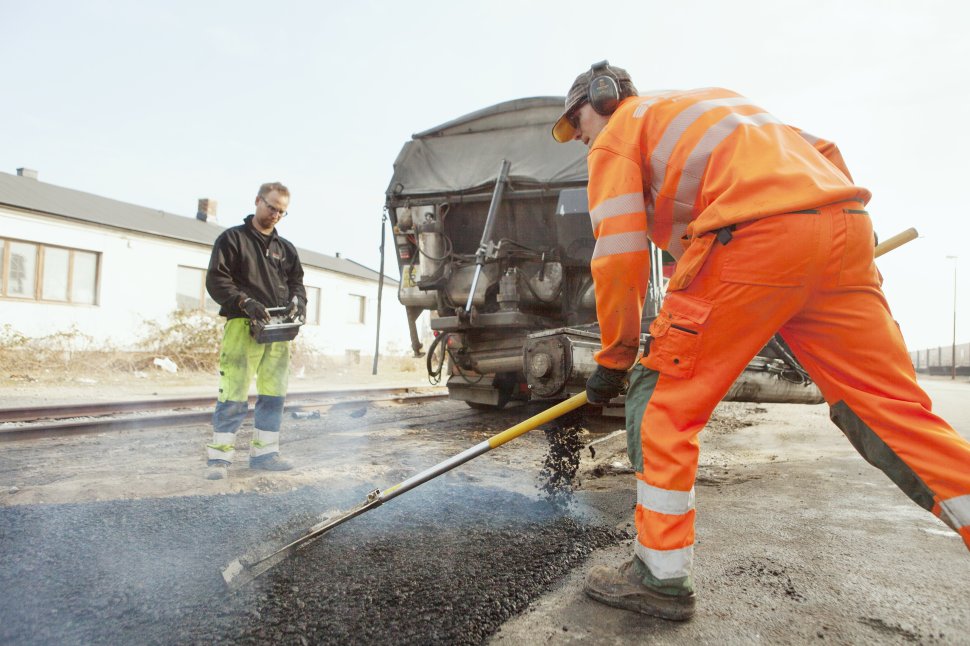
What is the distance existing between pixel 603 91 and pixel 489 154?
3164 mm

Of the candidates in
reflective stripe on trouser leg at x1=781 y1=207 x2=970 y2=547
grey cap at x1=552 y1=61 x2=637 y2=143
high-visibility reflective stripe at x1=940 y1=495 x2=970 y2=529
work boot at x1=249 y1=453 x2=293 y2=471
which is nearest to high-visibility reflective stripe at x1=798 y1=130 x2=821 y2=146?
reflective stripe on trouser leg at x1=781 y1=207 x2=970 y2=547

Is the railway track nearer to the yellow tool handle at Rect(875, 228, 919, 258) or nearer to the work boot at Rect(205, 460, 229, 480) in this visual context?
the work boot at Rect(205, 460, 229, 480)

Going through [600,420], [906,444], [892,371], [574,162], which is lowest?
[600,420]

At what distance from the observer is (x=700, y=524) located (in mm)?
2648

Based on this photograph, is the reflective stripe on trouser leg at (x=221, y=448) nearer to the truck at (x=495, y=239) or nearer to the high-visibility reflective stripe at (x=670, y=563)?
the truck at (x=495, y=239)

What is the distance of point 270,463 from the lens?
3719mm

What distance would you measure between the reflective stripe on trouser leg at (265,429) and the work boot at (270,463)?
Answer: 25 mm

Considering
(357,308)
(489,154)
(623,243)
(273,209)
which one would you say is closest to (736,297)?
(623,243)

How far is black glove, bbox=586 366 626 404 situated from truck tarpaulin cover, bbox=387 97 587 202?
283cm

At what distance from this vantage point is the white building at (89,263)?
1348 centimetres

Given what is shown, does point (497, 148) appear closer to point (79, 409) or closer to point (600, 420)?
point (600, 420)

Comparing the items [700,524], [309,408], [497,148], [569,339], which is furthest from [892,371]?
[309,408]

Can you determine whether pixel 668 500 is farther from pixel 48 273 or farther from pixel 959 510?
pixel 48 273

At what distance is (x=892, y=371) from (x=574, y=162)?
131 inches
